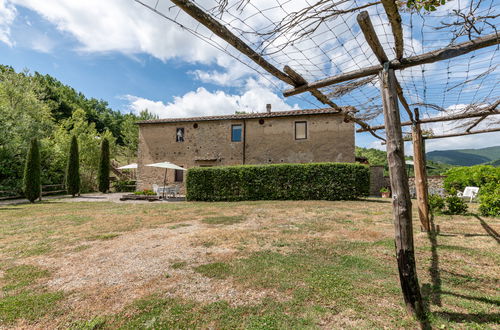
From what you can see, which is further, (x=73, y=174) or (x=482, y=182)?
(x=73, y=174)

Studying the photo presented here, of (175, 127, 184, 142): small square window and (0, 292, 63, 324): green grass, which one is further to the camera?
(175, 127, 184, 142): small square window

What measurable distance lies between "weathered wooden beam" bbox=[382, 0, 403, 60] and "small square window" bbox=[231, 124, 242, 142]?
1442 cm

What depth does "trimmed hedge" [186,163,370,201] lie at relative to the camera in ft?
37.6

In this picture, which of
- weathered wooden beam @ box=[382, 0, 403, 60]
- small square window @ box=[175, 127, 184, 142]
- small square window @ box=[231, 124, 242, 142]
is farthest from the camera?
small square window @ box=[175, 127, 184, 142]

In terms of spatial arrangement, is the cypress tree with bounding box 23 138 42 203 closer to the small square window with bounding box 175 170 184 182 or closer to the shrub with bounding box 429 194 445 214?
the small square window with bounding box 175 170 184 182

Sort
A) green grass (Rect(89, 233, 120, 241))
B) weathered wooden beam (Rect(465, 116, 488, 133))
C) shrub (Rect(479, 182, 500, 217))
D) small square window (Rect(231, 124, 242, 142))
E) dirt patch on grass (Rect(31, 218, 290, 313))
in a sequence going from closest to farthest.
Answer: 1. dirt patch on grass (Rect(31, 218, 290, 313))
2. green grass (Rect(89, 233, 120, 241))
3. weathered wooden beam (Rect(465, 116, 488, 133))
4. shrub (Rect(479, 182, 500, 217))
5. small square window (Rect(231, 124, 242, 142))

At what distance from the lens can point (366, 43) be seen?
2754 mm

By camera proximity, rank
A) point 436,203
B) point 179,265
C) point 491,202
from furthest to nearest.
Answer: point 436,203 < point 491,202 < point 179,265

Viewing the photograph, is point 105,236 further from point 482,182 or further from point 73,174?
point 482,182

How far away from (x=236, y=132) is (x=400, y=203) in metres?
15.0

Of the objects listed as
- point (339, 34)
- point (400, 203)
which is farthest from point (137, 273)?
point (339, 34)

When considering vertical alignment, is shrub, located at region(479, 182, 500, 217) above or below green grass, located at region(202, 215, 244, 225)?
above

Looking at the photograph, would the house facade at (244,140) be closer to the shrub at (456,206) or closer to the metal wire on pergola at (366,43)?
the shrub at (456,206)

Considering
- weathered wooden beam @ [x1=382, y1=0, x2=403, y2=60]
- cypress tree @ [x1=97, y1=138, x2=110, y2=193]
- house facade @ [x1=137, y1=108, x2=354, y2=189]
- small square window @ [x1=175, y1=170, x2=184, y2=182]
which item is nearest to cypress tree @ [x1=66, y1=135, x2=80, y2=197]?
cypress tree @ [x1=97, y1=138, x2=110, y2=193]
